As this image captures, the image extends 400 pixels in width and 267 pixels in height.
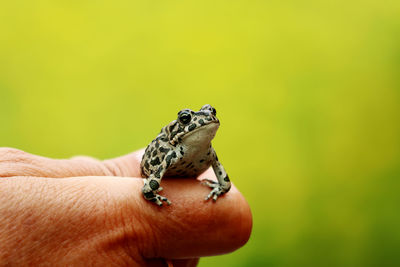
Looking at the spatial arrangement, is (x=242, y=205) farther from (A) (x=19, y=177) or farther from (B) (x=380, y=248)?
(B) (x=380, y=248)

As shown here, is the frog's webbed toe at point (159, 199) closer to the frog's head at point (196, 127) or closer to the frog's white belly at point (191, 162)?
the frog's white belly at point (191, 162)

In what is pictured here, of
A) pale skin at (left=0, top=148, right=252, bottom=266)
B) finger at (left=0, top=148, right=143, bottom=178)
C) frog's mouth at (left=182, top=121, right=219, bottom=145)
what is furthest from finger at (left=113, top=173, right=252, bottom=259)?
finger at (left=0, top=148, right=143, bottom=178)

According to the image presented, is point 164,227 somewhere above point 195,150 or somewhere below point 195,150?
below

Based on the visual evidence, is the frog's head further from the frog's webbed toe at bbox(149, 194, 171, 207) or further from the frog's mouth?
the frog's webbed toe at bbox(149, 194, 171, 207)

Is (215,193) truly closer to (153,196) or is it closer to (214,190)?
(214,190)

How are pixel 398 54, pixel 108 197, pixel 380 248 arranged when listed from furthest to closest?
pixel 398 54, pixel 380 248, pixel 108 197

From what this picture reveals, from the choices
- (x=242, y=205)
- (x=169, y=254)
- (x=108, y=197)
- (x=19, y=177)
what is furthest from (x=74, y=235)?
(x=242, y=205)

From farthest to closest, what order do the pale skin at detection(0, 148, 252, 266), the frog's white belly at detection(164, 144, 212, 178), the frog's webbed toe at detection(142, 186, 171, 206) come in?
1. the frog's white belly at detection(164, 144, 212, 178)
2. the frog's webbed toe at detection(142, 186, 171, 206)
3. the pale skin at detection(0, 148, 252, 266)

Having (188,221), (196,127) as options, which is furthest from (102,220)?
(196,127)
